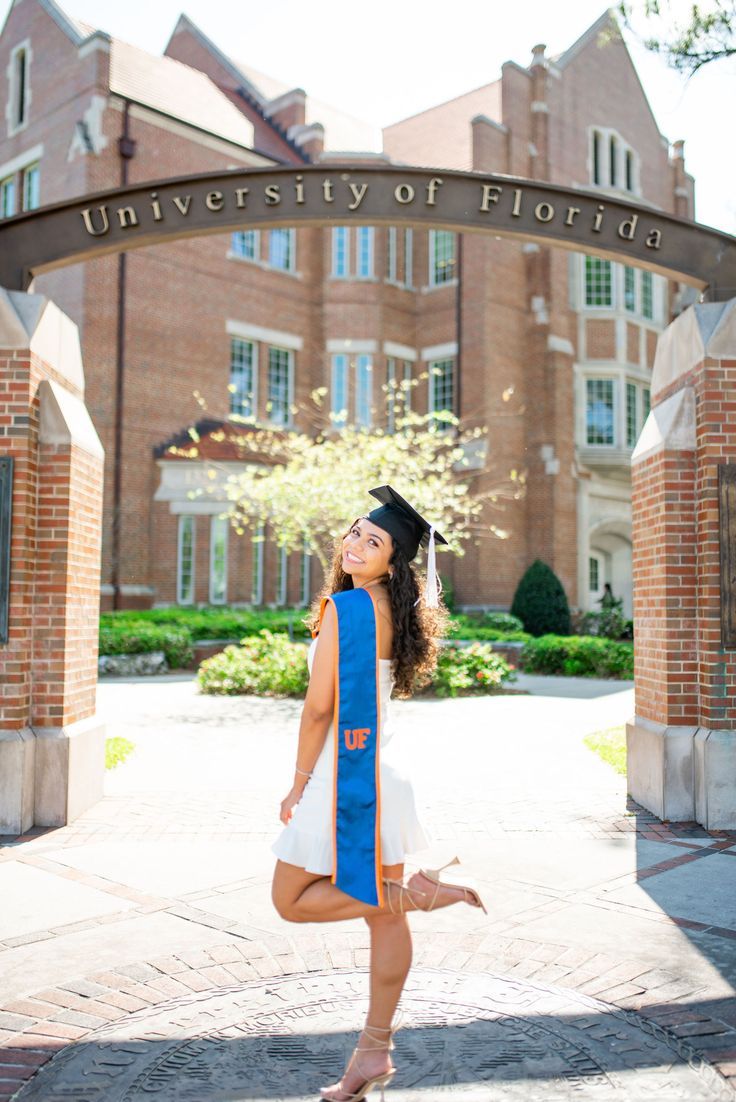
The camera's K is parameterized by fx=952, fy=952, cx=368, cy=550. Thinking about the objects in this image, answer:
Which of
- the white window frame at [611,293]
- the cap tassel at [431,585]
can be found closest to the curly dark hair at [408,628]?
the cap tassel at [431,585]

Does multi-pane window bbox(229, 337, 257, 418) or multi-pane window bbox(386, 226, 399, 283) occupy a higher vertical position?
multi-pane window bbox(386, 226, 399, 283)

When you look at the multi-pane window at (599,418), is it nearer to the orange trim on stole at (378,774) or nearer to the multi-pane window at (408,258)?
the multi-pane window at (408,258)

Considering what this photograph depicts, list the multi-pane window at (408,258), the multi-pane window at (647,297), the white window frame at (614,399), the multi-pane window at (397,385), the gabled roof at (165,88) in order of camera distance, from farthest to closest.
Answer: the multi-pane window at (647,297)
the multi-pane window at (408,258)
the white window frame at (614,399)
the multi-pane window at (397,385)
the gabled roof at (165,88)

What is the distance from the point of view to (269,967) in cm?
369

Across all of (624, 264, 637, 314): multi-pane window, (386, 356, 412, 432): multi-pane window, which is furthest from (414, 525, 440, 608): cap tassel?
(624, 264, 637, 314): multi-pane window

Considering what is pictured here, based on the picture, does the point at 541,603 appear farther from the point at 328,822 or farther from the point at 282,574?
the point at 328,822

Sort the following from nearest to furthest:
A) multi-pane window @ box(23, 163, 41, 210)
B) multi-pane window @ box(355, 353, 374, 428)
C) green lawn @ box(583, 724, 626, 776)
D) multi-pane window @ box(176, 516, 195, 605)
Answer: green lawn @ box(583, 724, 626, 776) → multi-pane window @ box(176, 516, 195, 605) → multi-pane window @ box(23, 163, 41, 210) → multi-pane window @ box(355, 353, 374, 428)

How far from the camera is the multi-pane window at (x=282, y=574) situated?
2417cm

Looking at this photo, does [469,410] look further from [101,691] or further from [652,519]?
[652,519]

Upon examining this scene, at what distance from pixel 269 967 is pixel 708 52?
8.34 metres

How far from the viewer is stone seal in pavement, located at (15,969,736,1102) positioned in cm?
276

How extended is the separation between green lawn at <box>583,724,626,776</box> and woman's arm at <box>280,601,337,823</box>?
216 inches

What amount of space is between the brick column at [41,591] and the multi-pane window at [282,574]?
17601 millimetres

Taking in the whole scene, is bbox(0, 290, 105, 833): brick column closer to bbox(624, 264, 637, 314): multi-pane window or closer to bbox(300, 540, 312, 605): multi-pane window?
bbox(300, 540, 312, 605): multi-pane window
